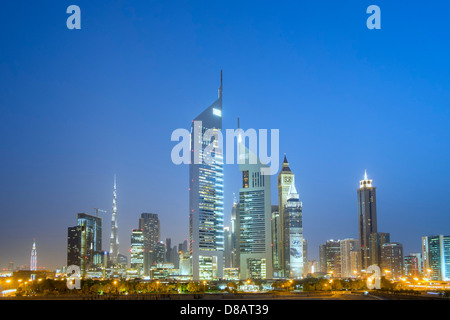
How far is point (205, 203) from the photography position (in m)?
172

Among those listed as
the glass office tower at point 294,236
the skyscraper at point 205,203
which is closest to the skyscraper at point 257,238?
the glass office tower at point 294,236

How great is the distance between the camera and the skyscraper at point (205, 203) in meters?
170

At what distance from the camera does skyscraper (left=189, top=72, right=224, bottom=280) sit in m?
170

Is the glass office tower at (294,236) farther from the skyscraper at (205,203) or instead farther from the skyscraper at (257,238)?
the skyscraper at (205,203)

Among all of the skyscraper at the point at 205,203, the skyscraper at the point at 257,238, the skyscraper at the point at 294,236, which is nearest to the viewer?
the skyscraper at the point at 205,203

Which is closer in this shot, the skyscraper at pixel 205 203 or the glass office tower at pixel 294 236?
the skyscraper at pixel 205 203

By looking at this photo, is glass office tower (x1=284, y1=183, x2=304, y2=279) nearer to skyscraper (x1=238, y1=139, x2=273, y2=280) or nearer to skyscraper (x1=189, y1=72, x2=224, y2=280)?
skyscraper (x1=238, y1=139, x2=273, y2=280)

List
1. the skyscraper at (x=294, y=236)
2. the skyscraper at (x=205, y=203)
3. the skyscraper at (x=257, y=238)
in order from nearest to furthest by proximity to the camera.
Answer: the skyscraper at (x=205, y=203)
the skyscraper at (x=294, y=236)
the skyscraper at (x=257, y=238)

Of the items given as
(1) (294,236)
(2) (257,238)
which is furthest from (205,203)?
(1) (294,236)

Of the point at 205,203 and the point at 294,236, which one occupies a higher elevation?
the point at 205,203

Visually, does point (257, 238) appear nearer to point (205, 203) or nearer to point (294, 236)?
point (294, 236)
